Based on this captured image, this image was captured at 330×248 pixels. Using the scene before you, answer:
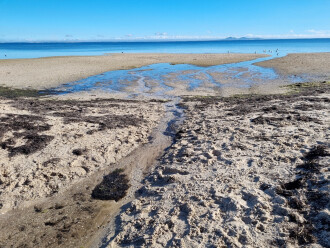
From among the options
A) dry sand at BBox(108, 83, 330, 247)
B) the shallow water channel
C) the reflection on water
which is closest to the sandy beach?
dry sand at BBox(108, 83, 330, 247)

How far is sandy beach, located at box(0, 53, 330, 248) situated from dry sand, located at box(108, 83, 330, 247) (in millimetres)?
26

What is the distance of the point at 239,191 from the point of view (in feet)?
20.7

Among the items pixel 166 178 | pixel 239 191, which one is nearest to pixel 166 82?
pixel 166 178

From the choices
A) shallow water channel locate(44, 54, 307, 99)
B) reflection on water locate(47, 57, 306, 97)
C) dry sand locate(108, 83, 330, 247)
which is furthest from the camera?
reflection on water locate(47, 57, 306, 97)

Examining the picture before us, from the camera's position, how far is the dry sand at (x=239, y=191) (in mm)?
5035

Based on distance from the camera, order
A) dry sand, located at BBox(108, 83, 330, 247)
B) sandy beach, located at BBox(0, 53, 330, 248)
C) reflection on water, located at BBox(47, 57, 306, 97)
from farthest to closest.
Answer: reflection on water, located at BBox(47, 57, 306, 97) < sandy beach, located at BBox(0, 53, 330, 248) < dry sand, located at BBox(108, 83, 330, 247)

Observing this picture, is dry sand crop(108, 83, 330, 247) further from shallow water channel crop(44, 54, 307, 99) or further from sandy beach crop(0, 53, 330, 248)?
shallow water channel crop(44, 54, 307, 99)

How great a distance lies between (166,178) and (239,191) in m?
2.20

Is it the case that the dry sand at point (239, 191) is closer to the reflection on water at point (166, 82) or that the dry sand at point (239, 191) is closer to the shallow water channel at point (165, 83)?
the shallow water channel at point (165, 83)

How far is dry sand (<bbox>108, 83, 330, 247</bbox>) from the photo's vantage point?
5035 millimetres

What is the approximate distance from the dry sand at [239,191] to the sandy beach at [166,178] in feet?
0.09

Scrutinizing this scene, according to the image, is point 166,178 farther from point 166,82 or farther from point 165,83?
point 166,82

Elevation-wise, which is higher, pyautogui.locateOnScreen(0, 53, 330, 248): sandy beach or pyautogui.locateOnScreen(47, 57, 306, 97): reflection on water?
pyautogui.locateOnScreen(47, 57, 306, 97): reflection on water

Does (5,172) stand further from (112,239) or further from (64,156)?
(112,239)
